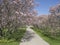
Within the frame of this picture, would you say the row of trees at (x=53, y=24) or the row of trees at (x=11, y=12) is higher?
the row of trees at (x=11, y=12)

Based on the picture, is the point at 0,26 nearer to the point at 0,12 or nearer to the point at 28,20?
the point at 0,12

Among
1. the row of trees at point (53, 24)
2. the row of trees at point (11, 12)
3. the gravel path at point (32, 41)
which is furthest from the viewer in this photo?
the row of trees at point (53, 24)

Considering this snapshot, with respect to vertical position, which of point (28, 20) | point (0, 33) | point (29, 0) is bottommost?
point (0, 33)

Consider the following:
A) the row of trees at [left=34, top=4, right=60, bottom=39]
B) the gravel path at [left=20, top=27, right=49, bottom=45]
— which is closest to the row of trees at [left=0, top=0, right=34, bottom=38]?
the gravel path at [left=20, top=27, right=49, bottom=45]

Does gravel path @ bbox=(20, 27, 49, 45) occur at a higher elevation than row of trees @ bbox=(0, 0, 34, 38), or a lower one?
lower

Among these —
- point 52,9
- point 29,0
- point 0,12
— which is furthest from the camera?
point 52,9

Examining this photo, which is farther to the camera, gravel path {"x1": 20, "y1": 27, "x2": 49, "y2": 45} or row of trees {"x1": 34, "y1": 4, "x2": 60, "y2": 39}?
row of trees {"x1": 34, "y1": 4, "x2": 60, "y2": 39}

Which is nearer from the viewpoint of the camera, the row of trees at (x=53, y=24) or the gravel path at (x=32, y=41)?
the gravel path at (x=32, y=41)

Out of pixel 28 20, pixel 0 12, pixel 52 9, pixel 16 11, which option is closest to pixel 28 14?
pixel 28 20

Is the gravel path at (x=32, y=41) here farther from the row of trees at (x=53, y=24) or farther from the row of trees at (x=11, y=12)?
the row of trees at (x=53, y=24)

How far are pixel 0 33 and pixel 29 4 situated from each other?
657 cm

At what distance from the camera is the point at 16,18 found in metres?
25.1

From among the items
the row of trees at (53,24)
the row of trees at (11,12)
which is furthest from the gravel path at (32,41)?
the row of trees at (53,24)

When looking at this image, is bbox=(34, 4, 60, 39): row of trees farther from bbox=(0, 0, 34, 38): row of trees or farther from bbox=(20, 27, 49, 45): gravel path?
bbox=(0, 0, 34, 38): row of trees
